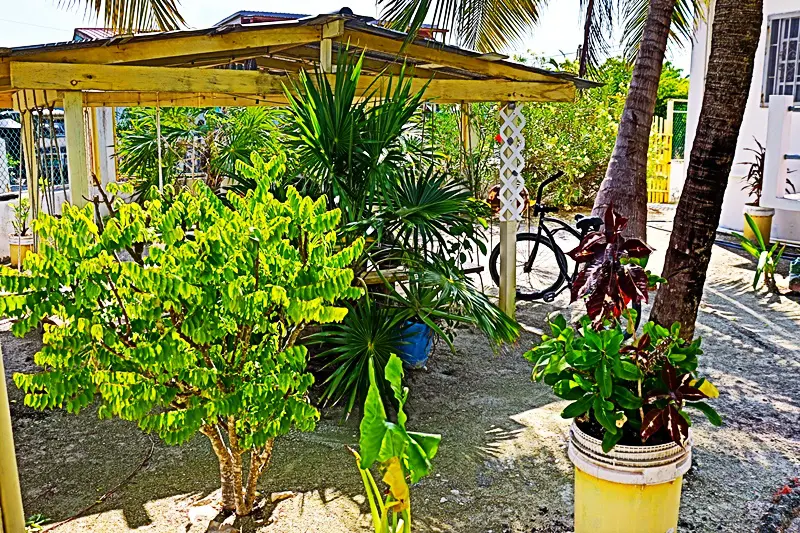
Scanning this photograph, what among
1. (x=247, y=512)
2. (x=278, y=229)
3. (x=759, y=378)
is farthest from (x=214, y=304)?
(x=759, y=378)

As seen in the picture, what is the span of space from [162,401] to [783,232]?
10064 mm

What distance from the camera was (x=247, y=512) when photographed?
368 cm

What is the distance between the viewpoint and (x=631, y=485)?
3.12 metres

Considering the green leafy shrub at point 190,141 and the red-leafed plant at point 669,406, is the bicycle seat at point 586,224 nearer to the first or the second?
the red-leafed plant at point 669,406

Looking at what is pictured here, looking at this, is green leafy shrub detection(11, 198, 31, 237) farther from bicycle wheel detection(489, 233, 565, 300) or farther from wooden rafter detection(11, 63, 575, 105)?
bicycle wheel detection(489, 233, 565, 300)

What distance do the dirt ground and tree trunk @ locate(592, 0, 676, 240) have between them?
1.83m

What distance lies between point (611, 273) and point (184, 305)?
5.87 feet

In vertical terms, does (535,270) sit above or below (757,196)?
below

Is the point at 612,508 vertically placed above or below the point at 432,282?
below

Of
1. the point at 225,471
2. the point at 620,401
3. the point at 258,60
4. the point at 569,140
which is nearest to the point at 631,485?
the point at 620,401

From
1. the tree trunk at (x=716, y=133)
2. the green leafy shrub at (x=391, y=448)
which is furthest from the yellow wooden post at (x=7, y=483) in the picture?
the tree trunk at (x=716, y=133)

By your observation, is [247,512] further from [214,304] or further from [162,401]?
[214,304]

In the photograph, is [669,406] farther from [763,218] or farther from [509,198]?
[763,218]

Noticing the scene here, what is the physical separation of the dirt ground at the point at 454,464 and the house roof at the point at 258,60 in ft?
7.03
